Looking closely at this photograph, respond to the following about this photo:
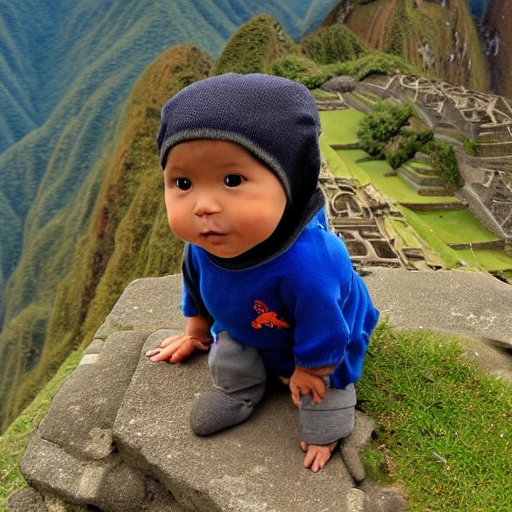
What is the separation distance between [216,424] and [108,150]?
33281mm

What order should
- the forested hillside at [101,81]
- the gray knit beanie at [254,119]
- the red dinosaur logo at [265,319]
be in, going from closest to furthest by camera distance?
the gray knit beanie at [254,119], the red dinosaur logo at [265,319], the forested hillside at [101,81]

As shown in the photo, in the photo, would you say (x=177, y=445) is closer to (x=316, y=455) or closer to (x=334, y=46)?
(x=316, y=455)

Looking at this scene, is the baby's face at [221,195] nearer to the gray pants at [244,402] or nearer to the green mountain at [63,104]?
the gray pants at [244,402]

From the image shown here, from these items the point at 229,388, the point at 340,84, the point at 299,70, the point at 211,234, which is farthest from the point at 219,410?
the point at 299,70

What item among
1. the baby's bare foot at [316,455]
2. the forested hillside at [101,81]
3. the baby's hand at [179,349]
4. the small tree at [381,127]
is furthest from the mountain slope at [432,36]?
the baby's bare foot at [316,455]

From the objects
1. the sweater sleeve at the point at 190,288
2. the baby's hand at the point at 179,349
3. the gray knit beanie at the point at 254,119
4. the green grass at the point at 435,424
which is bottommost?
the green grass at the point at 435,424

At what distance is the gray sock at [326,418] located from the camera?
253cm

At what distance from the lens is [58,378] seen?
4.91 meters

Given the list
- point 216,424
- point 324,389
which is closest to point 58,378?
point 216,424

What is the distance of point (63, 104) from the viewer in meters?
39.7

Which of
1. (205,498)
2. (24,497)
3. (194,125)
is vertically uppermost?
(194,125)

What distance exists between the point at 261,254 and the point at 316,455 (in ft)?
3.77

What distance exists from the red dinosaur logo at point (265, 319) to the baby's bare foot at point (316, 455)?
70 centimetres

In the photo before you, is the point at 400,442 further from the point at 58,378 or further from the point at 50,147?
the point at 50,147
